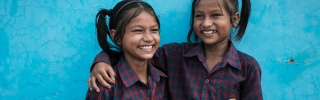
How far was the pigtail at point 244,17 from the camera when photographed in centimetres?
172

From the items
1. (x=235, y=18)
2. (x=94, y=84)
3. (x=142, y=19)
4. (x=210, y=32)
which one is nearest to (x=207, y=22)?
(x=210, y=32)

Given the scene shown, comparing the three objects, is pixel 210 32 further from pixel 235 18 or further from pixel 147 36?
pixel 147 36

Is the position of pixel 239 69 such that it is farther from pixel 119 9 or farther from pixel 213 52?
pixel 119 9

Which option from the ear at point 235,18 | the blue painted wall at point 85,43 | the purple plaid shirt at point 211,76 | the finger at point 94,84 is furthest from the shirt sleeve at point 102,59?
the ear at point 235,18

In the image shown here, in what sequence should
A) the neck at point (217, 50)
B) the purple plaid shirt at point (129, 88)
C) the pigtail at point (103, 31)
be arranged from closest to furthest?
the purple plaid shirt at point (129, 88)
the pigtail at point (103, 31)
the neck at point (217, 50)

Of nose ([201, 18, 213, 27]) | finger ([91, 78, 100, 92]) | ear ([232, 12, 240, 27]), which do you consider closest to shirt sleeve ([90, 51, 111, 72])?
finger ([91, 78, 100, 92])

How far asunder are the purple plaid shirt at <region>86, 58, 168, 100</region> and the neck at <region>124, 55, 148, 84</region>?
2 centimetres

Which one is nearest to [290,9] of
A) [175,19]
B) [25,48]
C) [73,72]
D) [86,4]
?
[175,19]

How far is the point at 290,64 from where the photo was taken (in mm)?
1870

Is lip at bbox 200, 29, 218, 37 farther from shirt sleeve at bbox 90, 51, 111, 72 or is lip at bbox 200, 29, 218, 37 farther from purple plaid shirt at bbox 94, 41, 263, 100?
shirt sleeve at bbox 90, 51, 111, 72

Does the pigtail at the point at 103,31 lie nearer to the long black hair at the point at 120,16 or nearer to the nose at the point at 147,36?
the long black hair at the point at 120,16

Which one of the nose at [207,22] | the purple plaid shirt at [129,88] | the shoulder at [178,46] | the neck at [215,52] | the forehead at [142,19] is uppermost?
the forehead at [142,19]

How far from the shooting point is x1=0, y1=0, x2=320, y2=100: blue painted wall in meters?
1.70

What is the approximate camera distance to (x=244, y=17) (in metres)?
1.74
